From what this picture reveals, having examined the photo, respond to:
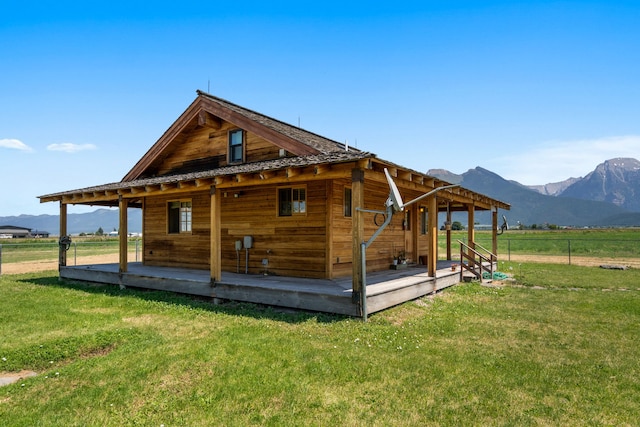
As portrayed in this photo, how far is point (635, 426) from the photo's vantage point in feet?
11.4

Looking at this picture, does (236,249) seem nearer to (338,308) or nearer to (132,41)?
(338,308)

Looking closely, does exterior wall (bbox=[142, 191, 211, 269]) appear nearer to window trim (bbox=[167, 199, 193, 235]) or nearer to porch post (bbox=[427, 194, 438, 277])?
window trim (bbox=[167, 199, 193, 235])

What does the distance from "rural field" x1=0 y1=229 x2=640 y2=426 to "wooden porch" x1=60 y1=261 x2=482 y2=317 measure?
0.25m

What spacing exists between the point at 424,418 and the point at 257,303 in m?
5.50

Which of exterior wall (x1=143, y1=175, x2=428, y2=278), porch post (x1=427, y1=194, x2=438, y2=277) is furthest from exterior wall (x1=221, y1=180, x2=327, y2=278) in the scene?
porch post (x1=427, y1=194, x2=438, y2=277)

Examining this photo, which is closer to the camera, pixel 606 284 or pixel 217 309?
pixel 217 309

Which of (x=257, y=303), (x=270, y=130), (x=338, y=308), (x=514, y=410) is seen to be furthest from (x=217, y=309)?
(x=514, y=410)

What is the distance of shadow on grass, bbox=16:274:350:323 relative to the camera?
7360mm

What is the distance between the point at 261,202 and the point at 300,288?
386cm

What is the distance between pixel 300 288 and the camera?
8078 mm

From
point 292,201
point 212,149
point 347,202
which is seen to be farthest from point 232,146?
point 347,202

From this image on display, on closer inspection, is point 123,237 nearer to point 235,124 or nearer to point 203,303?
point 203,303

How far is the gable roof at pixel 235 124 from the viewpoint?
10583mm

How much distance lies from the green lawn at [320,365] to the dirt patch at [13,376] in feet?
0.49
